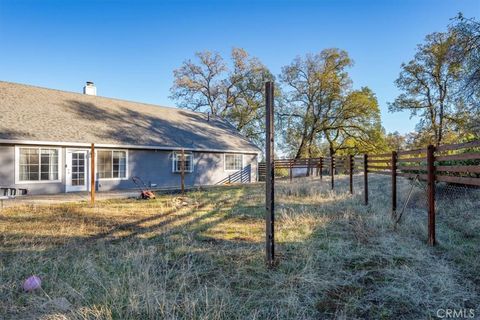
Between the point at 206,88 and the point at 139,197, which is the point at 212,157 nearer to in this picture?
the point at 139,197

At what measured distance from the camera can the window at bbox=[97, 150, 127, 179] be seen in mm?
12875

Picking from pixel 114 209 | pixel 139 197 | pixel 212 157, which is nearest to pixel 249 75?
pixel 212 157

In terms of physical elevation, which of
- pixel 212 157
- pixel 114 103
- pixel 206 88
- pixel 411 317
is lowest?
pixel 411 317

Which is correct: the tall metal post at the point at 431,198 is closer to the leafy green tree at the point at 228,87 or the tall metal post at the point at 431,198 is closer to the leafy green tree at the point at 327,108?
the leafy green tree at the point at 327,108

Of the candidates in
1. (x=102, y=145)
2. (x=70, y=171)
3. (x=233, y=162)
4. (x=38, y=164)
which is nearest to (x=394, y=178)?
(x=102, y=145)

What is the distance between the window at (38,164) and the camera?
1088 centimetres

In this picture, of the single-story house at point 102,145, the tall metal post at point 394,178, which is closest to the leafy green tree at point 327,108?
the single-story house at point 102,145

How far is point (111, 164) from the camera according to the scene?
43.3 feet

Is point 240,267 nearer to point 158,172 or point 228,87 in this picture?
point 158,172

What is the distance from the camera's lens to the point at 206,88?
30.2 meters

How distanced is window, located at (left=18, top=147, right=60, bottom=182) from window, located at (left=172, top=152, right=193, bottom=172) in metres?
5.60

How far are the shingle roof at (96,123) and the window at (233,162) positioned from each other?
61 centimetres

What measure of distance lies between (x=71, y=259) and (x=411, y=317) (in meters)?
4.03

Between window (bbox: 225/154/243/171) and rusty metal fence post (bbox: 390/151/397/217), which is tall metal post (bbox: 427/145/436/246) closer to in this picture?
rusty metal fence post (bbox: 390/151/397/217)
